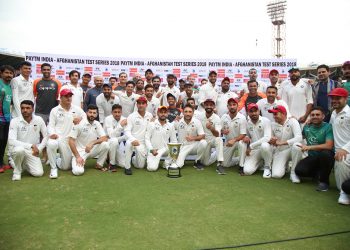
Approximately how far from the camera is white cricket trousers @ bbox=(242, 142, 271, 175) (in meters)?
5.80

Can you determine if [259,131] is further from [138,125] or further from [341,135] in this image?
[138,125]

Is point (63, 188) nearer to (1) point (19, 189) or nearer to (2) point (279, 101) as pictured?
(1) point (19, 189)

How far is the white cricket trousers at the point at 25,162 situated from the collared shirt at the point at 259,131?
407cm

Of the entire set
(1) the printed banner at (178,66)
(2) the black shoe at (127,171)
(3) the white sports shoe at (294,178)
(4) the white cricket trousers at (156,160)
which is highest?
(1) the printed banner at (178,66)

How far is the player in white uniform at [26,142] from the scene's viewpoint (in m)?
5.21

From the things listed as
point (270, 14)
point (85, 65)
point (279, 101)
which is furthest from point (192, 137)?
point (270, 14)

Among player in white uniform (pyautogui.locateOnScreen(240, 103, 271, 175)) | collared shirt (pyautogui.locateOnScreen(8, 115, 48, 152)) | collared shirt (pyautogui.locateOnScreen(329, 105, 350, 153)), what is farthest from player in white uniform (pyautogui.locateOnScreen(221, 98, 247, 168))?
collared shirt (pyautogui.locateOnScreen(8, 115, 48, 152))

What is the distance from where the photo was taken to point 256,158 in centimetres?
606

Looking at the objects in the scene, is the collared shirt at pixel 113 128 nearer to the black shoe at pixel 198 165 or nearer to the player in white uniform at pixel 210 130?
the black shoe at pixel 198 165

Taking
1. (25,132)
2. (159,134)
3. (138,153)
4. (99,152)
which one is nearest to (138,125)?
(159,134)

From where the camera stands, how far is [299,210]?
384 cm

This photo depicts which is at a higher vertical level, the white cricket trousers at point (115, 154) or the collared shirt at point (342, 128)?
the collared shirt at point (342, 128)

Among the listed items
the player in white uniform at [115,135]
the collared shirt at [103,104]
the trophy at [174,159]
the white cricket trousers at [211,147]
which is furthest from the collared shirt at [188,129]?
the collared shirt at [103,104]

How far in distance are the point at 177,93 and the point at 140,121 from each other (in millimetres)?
1913
